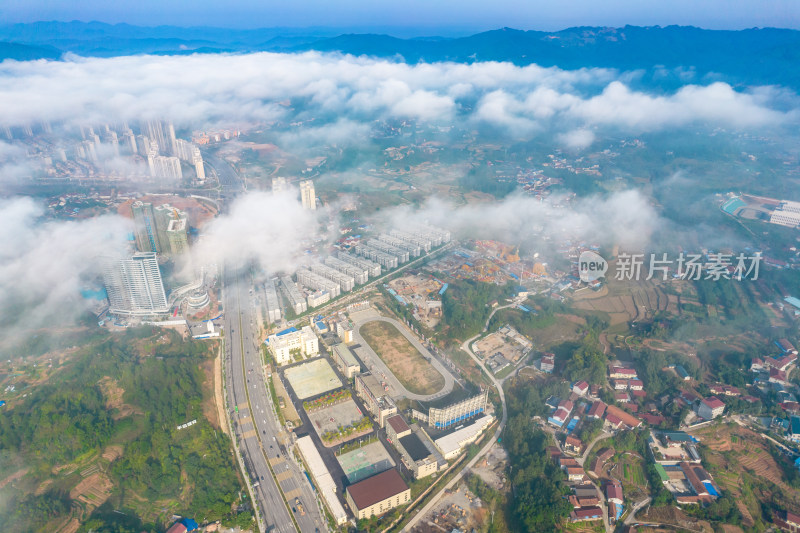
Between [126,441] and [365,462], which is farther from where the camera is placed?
[126,441]

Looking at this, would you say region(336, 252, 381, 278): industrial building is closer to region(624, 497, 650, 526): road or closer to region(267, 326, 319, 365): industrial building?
region(267, 326, 319, 365): industrial building

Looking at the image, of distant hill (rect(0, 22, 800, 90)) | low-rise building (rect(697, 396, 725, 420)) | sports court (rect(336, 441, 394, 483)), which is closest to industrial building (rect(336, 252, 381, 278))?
sports court (rect(336, 441, 394, 483))

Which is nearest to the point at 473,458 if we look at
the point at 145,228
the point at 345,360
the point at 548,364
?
the point at 548,364

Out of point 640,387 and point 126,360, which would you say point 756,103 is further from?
point 126,360

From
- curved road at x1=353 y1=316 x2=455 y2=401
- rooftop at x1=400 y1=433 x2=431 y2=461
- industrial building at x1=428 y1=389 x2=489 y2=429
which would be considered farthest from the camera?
curved road at x1=353 y1=316 x2=455 y2=401

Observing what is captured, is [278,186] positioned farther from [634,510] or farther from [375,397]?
Answer: [634,510]

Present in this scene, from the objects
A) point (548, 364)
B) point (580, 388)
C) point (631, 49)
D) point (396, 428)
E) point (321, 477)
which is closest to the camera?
point (321, 477)

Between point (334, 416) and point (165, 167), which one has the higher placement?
point (165, 167)
